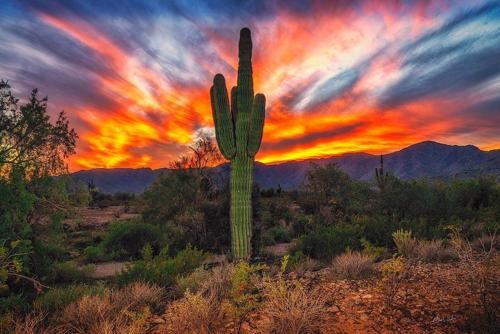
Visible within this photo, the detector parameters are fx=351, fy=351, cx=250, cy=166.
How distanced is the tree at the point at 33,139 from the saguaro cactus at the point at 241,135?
5911mm

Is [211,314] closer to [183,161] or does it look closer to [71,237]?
[183,161]

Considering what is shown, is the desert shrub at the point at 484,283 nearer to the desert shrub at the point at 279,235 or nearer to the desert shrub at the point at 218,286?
the desert shrub at the point at 218,286

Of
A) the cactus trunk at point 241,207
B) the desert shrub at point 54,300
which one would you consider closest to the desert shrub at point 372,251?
the cactus trunk at point 241,207

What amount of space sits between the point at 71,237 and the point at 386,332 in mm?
20611

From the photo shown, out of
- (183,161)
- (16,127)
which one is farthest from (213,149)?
(16,127)

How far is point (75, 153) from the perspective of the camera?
13.8m

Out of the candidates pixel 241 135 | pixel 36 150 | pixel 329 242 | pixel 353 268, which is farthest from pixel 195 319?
pixel 36 150

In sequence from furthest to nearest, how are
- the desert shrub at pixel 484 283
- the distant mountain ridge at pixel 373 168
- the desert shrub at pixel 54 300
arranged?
the distant mountain ridge at pixel 373 168
the desert shrub at pixel 54 300
the desert shrub at pixel 484 283

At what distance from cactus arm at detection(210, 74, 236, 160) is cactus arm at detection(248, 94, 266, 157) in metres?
0.62

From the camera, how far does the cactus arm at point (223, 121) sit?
11.9 meters

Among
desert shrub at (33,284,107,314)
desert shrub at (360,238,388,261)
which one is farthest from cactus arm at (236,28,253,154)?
desert shrub at (33,284,107,314)

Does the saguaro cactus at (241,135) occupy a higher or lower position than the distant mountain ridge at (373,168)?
lower

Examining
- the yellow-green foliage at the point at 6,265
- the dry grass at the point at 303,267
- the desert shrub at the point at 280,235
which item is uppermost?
the yellow-green foliage at the point at 6,265

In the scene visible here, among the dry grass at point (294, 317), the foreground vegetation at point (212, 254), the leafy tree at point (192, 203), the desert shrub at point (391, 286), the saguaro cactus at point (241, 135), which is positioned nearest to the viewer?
the dry grass at point (294, 317)
